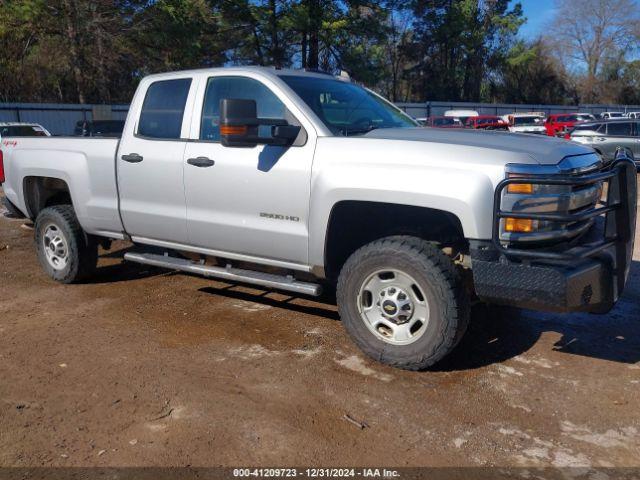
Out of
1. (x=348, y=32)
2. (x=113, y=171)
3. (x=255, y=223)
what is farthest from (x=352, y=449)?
(x=348, y=32)

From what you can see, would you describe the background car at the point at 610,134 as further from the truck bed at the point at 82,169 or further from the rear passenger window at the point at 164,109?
the truck bed at the point at 82,169

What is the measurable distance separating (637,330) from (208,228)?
3544mm

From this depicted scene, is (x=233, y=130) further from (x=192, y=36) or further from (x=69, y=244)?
(x=192, y=36)

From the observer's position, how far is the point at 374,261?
410 cm

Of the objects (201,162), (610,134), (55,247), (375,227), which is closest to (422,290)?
(375,227)

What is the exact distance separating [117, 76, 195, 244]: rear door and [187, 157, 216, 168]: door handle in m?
0.16

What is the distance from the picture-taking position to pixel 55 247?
636 centimetres

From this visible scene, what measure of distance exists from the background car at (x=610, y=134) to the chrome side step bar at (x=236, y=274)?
16000 mm

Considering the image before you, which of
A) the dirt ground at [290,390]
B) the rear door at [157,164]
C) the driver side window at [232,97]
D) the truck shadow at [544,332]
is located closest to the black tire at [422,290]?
the dirt ground at [290,390]

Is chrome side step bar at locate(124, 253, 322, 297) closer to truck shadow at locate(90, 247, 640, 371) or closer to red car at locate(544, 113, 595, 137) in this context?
truck shadow at locate(90, 247, 640, 371)

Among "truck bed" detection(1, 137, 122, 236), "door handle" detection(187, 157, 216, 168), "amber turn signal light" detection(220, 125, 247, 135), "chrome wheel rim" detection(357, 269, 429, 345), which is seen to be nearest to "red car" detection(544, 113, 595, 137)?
"truck bed" detection(1, 137, 122, 236)

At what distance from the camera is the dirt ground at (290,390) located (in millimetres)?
3217

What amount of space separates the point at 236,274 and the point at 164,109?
1616mm

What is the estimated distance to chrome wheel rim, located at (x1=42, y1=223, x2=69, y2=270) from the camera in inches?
247
